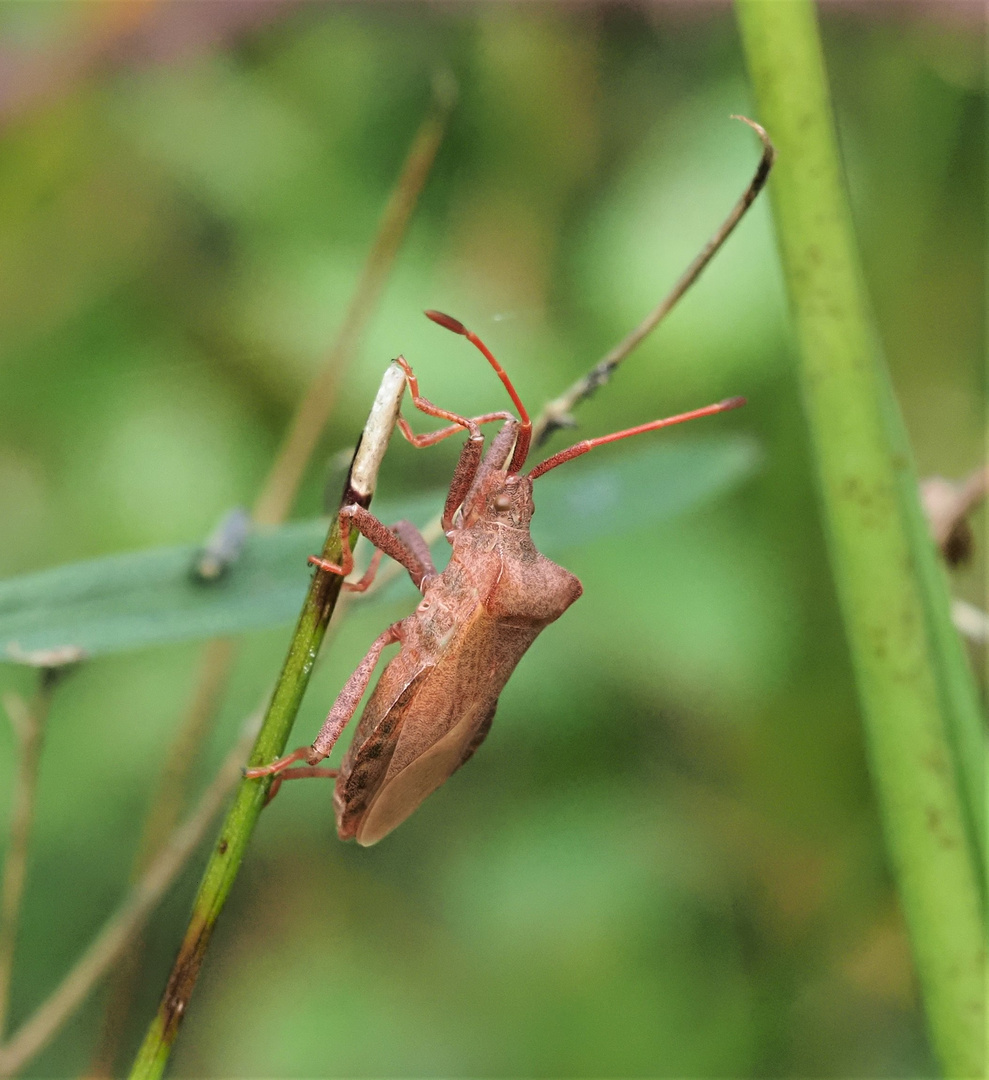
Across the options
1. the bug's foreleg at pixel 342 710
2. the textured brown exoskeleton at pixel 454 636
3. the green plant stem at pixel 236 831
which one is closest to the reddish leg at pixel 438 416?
the textured brown exoskeleton at pixel 454 636

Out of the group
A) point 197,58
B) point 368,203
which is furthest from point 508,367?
point 197,58

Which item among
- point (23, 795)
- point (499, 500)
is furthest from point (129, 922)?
point (499, 500)

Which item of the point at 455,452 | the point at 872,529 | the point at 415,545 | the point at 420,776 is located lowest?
the point at 455,452

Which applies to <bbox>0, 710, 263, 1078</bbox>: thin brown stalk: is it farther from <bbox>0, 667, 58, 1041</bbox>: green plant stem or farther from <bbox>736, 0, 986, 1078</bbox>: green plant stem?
<bbox>736, 0, 986, 1078</bbox>: green plant stem

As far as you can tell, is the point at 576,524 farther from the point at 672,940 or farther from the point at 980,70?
the point at 980,70

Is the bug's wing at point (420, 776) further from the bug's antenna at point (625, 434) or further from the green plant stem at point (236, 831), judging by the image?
the green plant stem at point (236, 831)

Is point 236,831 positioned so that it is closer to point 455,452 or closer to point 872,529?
point 872,529
